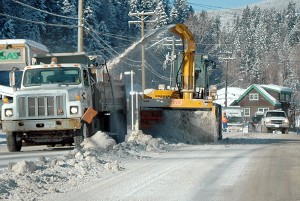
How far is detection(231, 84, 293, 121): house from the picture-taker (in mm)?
94875

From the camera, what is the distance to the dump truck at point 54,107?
1670 cm

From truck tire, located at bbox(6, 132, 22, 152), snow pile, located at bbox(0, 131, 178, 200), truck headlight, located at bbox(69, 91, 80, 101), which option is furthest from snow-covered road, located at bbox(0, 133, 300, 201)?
truck tire, located at bbox(6, 132, 22, 152)

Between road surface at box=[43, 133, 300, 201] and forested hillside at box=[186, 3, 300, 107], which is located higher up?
forested hillside at box=[186, 3, 300, 107]

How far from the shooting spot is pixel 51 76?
58.7ft

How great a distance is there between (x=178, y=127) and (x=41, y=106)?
609 centimetres

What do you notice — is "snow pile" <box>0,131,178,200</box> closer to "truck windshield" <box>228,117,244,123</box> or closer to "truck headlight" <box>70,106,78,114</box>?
"truck headlight" <box>70,106,78,114</box>

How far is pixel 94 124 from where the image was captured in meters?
17.8

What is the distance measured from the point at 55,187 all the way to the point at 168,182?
1.84 m

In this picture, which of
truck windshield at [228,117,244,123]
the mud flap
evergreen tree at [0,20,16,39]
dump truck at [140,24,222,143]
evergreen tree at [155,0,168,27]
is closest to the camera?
dump truck at [140,24,222,143]

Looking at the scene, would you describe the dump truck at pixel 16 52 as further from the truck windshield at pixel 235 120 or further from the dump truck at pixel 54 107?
the truck windshield at pixel 235 120

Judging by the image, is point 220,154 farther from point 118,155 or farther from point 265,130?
point 265,130

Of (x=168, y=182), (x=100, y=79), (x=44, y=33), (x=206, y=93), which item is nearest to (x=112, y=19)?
(x=44, y=33)

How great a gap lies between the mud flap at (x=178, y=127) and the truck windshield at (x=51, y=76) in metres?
4.12

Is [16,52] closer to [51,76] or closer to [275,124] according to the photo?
[51,76]
